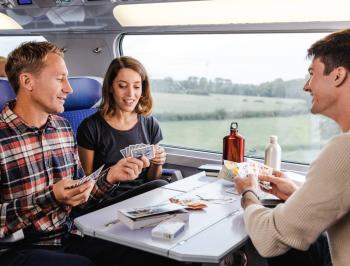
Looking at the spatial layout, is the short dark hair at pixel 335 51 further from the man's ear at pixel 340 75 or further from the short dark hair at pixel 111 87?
the short dark hair at pixel 111 87

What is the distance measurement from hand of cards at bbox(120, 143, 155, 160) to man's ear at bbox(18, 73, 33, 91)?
2.02ft

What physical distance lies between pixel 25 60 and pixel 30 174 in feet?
2.02

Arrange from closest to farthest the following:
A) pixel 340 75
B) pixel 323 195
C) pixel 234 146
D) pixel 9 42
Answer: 1. pixel 323 195
2. pixel 340 75
3. pixel 234 146
4. pixel 9 42

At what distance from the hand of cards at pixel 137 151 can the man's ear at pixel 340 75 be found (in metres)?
1.22

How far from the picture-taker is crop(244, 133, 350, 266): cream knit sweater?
5.24 feet

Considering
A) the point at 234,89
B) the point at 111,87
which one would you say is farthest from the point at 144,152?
the point at 234,89

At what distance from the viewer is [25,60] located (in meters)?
2.47

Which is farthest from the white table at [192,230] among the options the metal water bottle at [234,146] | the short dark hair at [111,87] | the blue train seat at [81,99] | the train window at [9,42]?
the train window at [9,42]

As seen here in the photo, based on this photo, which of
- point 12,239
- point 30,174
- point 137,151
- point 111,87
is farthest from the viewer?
point 111,87

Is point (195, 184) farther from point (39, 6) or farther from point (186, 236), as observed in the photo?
point (39, 6)

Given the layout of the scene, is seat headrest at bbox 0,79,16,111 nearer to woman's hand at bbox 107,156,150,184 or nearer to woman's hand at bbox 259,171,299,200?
woman's hand at bbox 107,156,150,184

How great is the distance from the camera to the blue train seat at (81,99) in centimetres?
365

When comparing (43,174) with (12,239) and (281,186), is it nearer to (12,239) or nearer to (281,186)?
(12,239)

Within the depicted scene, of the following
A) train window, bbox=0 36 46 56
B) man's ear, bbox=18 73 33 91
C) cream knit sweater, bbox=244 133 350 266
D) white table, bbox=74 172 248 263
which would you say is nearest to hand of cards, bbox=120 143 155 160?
white table, bbox=74 172 248 263
